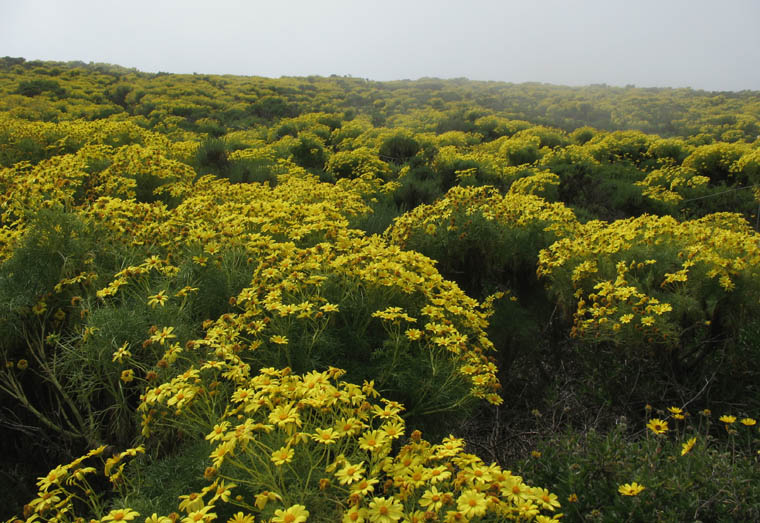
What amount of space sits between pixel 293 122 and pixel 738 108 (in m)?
22.5

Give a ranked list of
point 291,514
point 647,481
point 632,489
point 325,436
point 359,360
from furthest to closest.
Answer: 1. point 359,360
2. point 647,481
3. point 632,489
4. point 325,436
5. point 291,514

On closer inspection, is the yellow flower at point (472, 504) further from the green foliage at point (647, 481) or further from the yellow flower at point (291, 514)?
the green foliage at point (647, 481)

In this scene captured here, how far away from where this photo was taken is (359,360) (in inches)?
103

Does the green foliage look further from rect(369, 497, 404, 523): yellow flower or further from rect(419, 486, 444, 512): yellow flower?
rect(369, 497, 404, 523): yellow flower

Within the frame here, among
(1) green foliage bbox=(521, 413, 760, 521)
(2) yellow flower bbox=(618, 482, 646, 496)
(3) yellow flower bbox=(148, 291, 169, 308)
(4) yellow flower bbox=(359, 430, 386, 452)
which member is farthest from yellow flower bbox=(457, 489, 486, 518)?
(3) yellow flower bbox=(148, 291, 169, 308)

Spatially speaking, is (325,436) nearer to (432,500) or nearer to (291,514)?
(291,514)

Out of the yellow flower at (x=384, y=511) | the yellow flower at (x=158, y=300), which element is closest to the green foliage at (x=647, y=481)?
the yellow flower at (x=384, y=511)

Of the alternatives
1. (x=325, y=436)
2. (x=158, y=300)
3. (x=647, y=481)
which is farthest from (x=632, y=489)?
(x=158, y=300)

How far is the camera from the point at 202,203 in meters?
3.98

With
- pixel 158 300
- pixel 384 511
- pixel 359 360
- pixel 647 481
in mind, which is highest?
pixel 158 300

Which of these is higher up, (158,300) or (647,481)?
(158,300)

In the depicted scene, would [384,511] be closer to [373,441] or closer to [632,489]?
[373,441]

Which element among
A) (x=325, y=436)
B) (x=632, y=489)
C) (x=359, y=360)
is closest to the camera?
(x=325, y=436)

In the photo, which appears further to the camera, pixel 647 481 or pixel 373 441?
pixel 647 481
